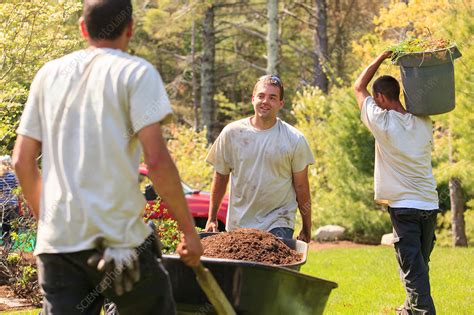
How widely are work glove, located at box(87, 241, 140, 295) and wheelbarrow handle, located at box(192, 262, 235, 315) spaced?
0.32m

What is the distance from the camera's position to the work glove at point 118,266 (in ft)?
11.0

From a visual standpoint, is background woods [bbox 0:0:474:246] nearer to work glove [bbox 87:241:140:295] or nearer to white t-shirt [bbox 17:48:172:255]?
white t-shirt [bbox 17:48:172:255]

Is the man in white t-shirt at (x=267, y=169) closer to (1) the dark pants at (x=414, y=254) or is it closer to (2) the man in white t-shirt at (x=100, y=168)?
(1) the dark pants at (x=414, y=254)

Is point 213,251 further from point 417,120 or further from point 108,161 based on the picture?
point 417,120

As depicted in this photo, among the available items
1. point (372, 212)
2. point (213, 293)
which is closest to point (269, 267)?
point (213, 293)

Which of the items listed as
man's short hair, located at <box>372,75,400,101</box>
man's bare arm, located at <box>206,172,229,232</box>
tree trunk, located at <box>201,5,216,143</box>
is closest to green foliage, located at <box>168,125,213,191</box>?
tree trunk, located at <box>201,5,216,143</box>

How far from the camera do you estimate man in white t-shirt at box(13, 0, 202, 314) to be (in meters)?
3.38

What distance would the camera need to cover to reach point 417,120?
6.07 metres

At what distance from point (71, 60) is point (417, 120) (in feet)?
10.5

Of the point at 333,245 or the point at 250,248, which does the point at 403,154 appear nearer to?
the point at 250,248

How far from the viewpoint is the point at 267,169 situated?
20.5 ft

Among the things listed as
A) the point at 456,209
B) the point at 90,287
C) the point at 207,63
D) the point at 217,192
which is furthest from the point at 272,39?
the point at 90,287

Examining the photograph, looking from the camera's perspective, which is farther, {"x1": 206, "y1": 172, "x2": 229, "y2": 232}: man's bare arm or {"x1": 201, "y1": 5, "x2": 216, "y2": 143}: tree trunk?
{"x1": 201, "y1": 5, "x2": 216, "y2": 143}: tree trunk

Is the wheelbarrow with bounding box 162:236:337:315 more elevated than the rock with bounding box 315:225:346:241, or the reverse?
the wheelbarrow with bounding box 162:236:337:315
